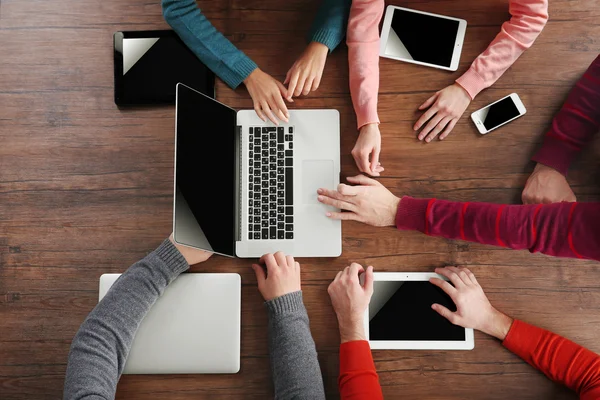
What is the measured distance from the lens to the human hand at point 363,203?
1041 millimetres

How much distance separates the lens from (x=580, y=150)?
1069 millimetres

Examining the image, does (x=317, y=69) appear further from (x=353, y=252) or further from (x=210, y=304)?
(x=210, y=304)

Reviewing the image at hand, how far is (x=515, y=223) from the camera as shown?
37.9 inches

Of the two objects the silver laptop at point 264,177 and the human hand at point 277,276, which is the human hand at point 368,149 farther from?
the human hand at point 277,276

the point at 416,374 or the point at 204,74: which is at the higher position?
the point at 204,74

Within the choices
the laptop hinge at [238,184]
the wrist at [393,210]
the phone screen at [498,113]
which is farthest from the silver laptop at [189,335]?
the phone screen at [498,113]

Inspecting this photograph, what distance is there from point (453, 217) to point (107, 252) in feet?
2.60

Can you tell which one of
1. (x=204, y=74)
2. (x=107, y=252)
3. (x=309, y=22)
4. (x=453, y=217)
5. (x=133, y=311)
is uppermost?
(x=309, y=22)

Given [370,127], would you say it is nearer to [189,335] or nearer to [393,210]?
[393,210]

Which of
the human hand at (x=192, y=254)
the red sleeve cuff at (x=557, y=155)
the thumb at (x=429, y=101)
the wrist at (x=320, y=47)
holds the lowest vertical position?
the human hand at (x=192, y=254)

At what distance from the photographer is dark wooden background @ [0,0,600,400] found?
1028mm

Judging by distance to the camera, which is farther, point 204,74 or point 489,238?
point 204,74

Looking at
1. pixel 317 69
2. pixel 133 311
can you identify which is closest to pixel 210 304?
pixel 133 311

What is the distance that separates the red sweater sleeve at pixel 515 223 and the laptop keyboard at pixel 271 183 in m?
0.26
